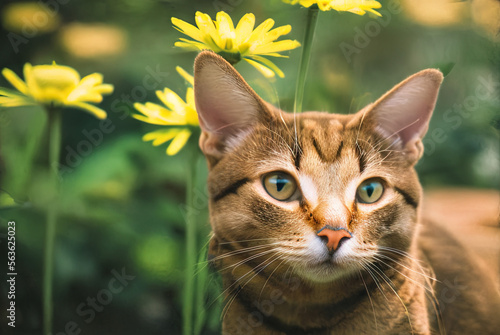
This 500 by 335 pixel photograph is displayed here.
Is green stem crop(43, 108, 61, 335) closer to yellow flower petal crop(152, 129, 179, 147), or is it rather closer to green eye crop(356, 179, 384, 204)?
yellow flower petal crop(152, 129, 179, 147)

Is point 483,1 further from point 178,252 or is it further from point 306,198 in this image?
point 178,252

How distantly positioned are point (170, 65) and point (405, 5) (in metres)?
0.66

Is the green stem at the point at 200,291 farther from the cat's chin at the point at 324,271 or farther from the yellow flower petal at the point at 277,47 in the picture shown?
the yellow flower petal at the point at 277,47

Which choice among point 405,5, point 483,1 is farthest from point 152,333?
point 483,1

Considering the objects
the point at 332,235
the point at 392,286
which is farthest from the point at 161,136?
the point at 392,286

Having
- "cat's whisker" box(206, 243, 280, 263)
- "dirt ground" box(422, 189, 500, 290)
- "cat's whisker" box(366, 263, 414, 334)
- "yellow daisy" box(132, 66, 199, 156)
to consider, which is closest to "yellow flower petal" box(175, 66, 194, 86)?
"yellow daisy" box(132, 66, 199, 156)

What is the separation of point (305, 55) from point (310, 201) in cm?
42

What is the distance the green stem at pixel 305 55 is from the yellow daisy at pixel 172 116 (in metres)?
0.27

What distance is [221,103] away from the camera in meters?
1.10

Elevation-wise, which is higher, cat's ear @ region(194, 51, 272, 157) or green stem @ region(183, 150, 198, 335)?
cat's ear @ region(194, 51, 272, 157)

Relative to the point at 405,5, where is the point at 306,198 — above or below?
below

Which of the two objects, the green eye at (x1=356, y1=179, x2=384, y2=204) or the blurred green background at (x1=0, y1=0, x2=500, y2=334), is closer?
the green eye at (x1=356, y1=179, x2=384, y2=204)

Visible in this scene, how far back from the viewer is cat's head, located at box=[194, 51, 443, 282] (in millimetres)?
994

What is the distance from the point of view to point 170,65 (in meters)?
1.25
